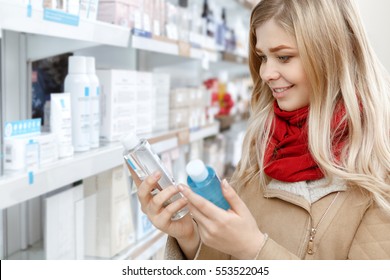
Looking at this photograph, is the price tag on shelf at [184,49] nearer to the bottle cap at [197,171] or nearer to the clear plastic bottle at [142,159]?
the clear plastic bottle at [142,159]

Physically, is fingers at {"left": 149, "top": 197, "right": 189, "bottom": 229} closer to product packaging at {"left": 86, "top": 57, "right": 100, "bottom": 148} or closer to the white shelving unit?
the white shelving unit

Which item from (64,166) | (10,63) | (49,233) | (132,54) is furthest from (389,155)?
(132,54)

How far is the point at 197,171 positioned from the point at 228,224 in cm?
12

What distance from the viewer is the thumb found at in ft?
3.07

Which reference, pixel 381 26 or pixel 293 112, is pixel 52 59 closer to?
pixel 293 112

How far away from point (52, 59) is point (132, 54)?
19.1 inches

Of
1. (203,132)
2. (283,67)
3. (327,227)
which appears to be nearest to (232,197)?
(327,227)

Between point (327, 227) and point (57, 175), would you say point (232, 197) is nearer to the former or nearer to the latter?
point (327, 227)

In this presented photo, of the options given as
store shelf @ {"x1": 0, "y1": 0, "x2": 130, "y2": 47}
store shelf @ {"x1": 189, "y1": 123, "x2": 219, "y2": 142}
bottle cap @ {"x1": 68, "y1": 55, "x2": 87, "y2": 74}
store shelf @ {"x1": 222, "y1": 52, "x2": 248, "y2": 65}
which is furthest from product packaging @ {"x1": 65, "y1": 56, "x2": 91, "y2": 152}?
store shelf @ {"x1": 222, "y1": 52, "x2": 248, "y2": 65}

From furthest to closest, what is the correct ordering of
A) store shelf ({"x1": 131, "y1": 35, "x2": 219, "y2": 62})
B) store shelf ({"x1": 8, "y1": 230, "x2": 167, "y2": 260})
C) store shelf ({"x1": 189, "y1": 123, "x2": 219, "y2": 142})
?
store shelf ({"x1": 189, "y1": 123, "x2": 219, "y2": 142}) < store shelf ({"x1": 131, "y1": 35, "x2": 219, "y2": 62}) < store shelf ({"x1": 8, "y1": 230, "x2": 167, "y2": 260})

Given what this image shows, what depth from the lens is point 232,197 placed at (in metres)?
0.94

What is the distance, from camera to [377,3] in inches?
73.2

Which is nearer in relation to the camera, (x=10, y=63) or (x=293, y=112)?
(x=293, y=112)

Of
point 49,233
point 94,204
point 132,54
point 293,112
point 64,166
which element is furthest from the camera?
point 132,54
